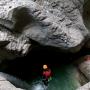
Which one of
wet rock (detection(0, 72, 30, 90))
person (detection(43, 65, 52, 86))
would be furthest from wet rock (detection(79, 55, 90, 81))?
wet rock (detection(0, 72, 30, 90))

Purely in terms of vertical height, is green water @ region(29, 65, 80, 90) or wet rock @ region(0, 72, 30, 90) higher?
wet rock @ region(0, 72, 30, 90)

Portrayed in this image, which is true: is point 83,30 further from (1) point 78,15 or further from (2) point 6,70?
(2) point 6,70

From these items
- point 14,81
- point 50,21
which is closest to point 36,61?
point 14,81

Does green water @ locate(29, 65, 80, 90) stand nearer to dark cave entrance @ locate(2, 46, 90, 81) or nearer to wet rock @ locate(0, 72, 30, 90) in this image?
dark cave entrance @ locate(2, 46, 90, 81)

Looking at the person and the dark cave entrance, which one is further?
the dark cave entrance

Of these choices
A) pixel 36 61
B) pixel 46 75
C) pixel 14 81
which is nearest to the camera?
pixel 14 81

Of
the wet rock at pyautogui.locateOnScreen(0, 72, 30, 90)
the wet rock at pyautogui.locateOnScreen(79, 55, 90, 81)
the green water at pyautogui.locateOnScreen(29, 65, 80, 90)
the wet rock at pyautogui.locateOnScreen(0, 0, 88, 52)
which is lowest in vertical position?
the green water at pyautogui.locateOnScreen(29, 65, 80, 90)

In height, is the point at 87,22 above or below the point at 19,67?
above

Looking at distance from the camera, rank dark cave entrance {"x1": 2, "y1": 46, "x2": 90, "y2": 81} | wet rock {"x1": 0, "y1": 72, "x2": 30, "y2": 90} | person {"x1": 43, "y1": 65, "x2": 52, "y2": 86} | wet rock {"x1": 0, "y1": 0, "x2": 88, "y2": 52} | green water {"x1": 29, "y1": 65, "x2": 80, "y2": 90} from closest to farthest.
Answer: wet rock {"x1": 0, "y1": 72, "x2": 30, "y2": 90}, wet rock {"x1": 0, "y1": 0, "x2": 88, "y2": 52}, person {"x1": 43, "y1": 65, "x2": 52, "y2": 86}, green water {"x1": 29, "y1": 65, "x2": 80, "y2": 90}, dark cave entrance {"x1": 2, "y1": 46, "x2": 90, "y2": 81}

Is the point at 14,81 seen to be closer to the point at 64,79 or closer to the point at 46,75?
the point at 46,75

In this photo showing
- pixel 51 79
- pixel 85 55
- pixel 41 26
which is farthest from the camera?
pixel 85 55

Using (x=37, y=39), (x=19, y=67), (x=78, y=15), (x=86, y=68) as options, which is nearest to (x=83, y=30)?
(x=78, y=15)

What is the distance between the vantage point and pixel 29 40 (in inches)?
187

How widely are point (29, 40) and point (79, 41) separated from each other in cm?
105
